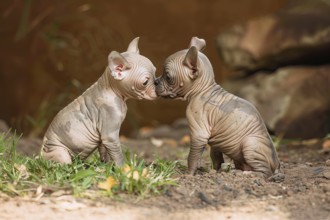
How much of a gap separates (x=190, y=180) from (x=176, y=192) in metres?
0.34

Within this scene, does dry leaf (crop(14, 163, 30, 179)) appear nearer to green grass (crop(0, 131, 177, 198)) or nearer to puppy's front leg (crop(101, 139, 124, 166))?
green grass (crop(0, 131, 177, 198))

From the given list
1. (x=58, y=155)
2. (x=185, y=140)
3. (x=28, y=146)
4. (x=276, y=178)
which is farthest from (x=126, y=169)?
(x=185, y=140)

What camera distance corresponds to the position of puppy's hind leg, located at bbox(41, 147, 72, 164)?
17.0 ft

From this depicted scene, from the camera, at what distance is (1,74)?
37.8 ft

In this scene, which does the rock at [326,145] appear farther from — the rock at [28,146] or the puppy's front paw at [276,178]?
the rock at [28,146]

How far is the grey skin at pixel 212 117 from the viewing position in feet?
17.0

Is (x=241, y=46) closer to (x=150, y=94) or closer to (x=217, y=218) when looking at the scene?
(x=150, y=94)

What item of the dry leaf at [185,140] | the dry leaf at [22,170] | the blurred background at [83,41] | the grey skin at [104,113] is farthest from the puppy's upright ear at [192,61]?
the blurred background at [83,41]

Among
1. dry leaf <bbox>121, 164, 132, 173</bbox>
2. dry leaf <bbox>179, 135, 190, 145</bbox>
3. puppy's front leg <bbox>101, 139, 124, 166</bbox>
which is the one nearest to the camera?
dry leaf <bbox>121, 164, 132, 173</bbox>

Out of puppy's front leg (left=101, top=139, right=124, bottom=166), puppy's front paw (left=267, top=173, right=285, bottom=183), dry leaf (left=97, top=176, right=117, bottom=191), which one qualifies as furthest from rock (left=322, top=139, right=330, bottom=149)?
dry leaf (left=97, top=176, right=117, bottom=191)

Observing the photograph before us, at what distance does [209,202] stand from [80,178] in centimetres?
100

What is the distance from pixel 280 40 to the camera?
348 inches

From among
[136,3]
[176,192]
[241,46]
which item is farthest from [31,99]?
[176,192]

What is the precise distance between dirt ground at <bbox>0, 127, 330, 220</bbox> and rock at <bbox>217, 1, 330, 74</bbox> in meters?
3.63
